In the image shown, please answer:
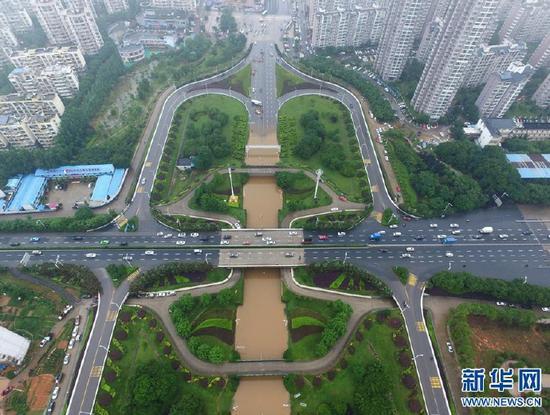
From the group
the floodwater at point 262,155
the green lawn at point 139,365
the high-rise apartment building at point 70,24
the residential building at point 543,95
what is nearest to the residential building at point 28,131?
the high-rise apartment building at point 70,24

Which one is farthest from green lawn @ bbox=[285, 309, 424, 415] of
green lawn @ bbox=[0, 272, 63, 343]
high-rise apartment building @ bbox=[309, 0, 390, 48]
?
high-rise apartment building @ bbox=[309, 0, 390, 48]

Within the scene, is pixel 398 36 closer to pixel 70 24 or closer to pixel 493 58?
pixel 493 58

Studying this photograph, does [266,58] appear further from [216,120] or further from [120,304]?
[120,304]

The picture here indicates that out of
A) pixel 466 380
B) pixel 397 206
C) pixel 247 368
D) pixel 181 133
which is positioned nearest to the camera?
pixel 466 380

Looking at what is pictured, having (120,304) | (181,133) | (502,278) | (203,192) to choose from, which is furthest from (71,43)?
(502,278)

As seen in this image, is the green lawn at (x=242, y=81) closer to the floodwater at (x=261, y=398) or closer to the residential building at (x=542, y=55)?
the floodwater at (x=261, y=398)
